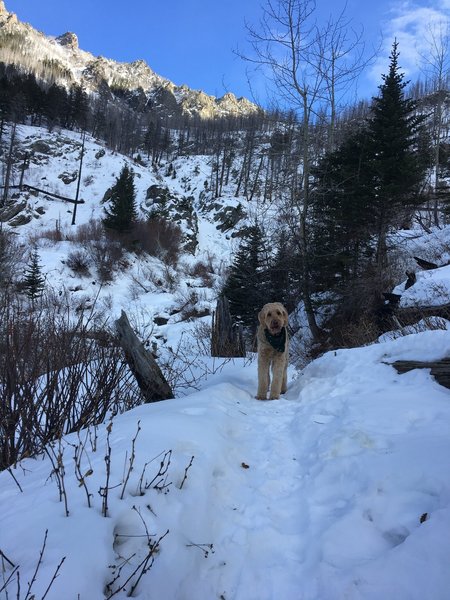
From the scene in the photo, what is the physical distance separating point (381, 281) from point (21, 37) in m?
131

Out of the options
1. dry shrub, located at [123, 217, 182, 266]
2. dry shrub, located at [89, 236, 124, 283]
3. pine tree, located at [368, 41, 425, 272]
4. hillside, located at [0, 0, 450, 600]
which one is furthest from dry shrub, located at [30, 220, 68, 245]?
pine tree, located at [368, 41, 425, 272]

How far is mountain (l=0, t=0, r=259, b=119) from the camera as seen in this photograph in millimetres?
86938

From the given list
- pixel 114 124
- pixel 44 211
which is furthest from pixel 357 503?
pixel 114 124

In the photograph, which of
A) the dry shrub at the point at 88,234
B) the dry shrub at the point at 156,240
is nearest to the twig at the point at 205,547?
the dry shrub at the point at 88,234

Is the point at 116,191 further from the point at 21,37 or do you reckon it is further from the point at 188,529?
the point at 21,37

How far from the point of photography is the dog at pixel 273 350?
5.11m

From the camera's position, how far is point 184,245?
35.4 meters

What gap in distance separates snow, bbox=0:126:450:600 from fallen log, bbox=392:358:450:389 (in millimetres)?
91

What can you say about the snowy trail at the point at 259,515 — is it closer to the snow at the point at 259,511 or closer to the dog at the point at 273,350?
the snow at the point at 259,511

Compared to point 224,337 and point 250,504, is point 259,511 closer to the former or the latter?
point 250,504

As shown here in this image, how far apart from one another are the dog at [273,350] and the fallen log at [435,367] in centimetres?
154

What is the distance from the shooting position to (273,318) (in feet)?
16.8

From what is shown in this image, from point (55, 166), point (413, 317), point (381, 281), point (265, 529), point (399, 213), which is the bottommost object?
point (265, 529)

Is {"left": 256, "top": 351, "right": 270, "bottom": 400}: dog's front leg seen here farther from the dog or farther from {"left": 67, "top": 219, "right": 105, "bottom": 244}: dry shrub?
{"left": 67, "top": 219, "right": 105, "bottom": 244}: dry shrub
